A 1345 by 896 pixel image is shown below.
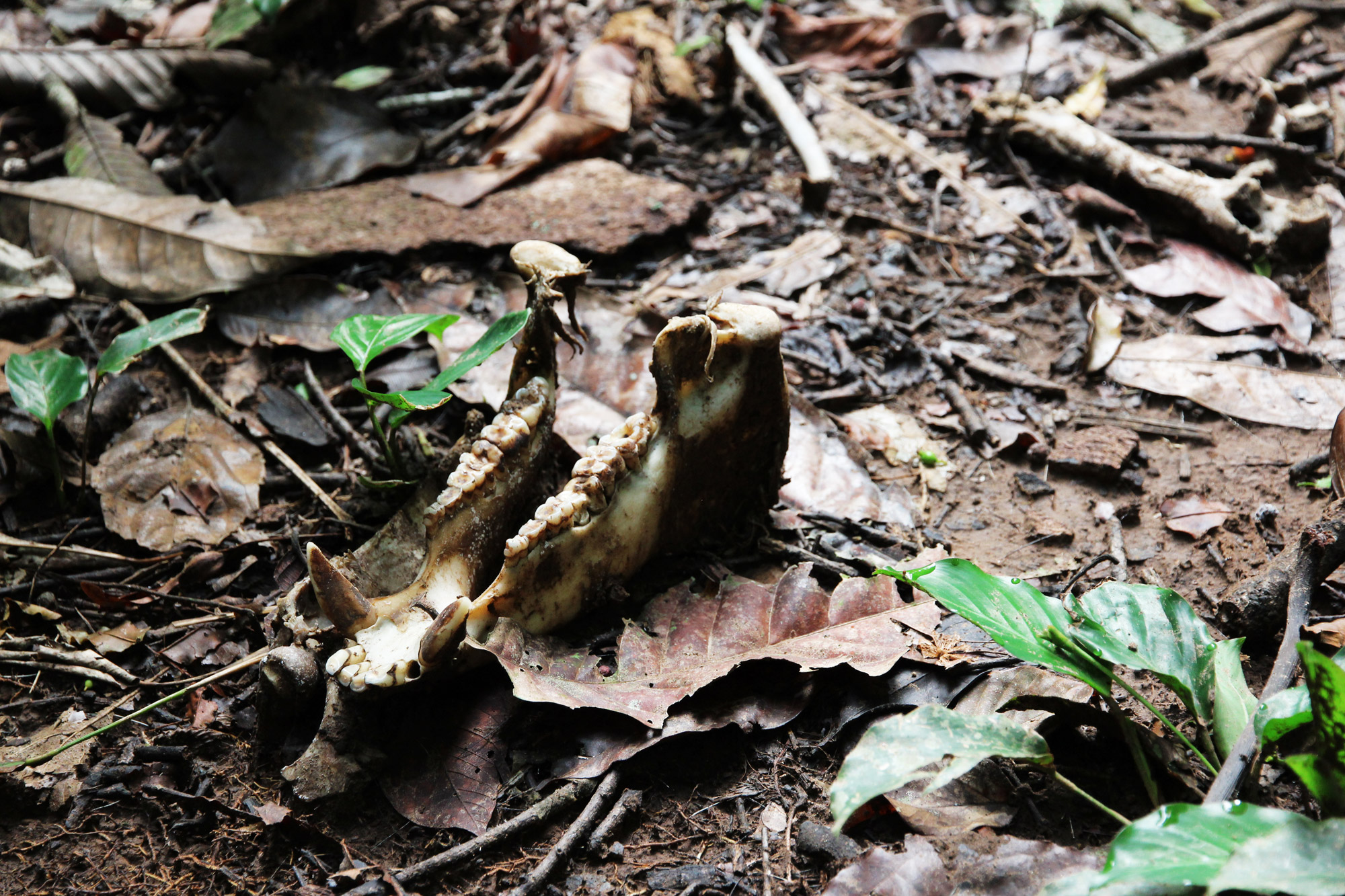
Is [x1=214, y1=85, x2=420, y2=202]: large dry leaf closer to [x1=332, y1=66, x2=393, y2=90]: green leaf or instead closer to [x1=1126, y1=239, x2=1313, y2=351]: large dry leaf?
[x1=332, y1=66, x2=393, y2=90]: green leaf

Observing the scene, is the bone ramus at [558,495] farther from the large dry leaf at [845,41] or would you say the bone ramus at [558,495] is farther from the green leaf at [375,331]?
the large dry leaf at [845,41]

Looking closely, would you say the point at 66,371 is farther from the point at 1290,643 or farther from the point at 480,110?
the point at 1290,643

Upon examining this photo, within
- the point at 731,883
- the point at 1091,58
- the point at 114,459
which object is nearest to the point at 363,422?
the point at 114,459

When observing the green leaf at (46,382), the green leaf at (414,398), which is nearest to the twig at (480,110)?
the green leaf at (46,382)

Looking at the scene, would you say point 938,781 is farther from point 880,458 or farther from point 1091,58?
point 1091,58

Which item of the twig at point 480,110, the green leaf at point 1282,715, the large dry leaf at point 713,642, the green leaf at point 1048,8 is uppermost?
the green leaf at point 1048,8

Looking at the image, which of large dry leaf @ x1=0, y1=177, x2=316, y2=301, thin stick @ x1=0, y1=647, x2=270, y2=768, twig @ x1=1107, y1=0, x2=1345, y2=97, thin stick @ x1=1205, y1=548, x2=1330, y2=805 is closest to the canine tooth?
thin stick @ x1=0, y1=647, x2=270, y2=768

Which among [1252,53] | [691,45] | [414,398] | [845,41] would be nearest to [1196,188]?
[1252,53]

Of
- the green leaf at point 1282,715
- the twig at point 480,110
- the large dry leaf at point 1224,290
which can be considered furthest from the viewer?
the twig at point 480,110
